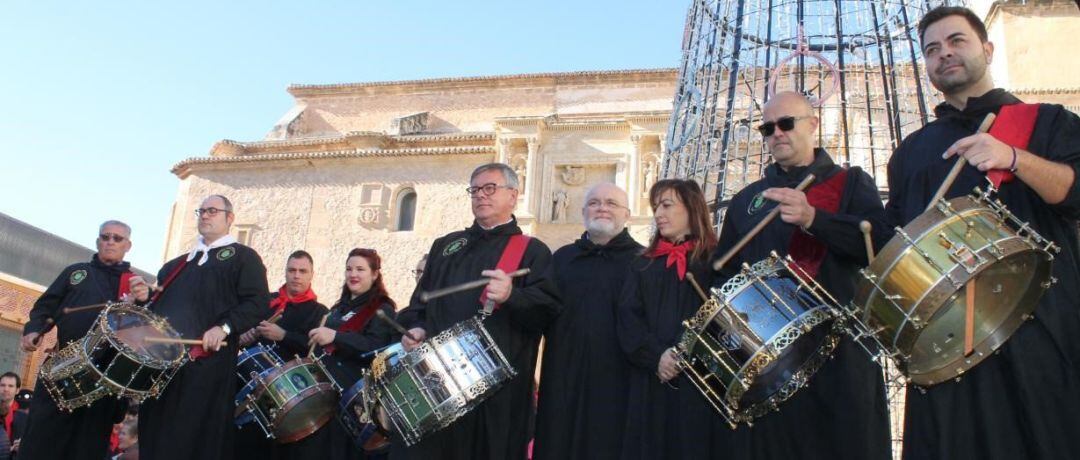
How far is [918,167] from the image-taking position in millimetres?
2611

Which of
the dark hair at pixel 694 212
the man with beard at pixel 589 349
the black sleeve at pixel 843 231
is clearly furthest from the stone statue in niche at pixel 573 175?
the black sleeve at pixel 843 231

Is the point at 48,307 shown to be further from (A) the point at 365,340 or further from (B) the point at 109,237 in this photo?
(A) the point at 365,340

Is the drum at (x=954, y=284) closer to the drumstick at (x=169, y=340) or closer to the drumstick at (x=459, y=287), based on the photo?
the drumstick at (x=459, y=287)

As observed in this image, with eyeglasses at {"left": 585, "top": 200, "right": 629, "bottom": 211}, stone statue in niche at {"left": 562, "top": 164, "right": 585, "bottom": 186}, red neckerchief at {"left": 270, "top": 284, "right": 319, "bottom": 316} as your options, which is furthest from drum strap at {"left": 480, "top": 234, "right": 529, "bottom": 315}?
stone statue in niche at {"left": 562, "top": 164, "right": 585, "bottom": 186}

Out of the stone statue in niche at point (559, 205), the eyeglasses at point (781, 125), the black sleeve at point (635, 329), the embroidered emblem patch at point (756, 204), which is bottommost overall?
the black sleeve at point (635, 329)

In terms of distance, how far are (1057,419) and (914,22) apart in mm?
4925

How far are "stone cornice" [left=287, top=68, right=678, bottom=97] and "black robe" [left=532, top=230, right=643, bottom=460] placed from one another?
18.3 m

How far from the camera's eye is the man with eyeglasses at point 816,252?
9.47ft

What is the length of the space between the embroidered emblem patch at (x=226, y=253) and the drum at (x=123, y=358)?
592mm

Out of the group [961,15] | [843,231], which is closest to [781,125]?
[843,231]

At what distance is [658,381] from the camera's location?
388 centimetres

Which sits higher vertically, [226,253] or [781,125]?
[781,125]

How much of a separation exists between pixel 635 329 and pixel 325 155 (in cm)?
2040

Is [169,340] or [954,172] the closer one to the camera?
[954,172]
